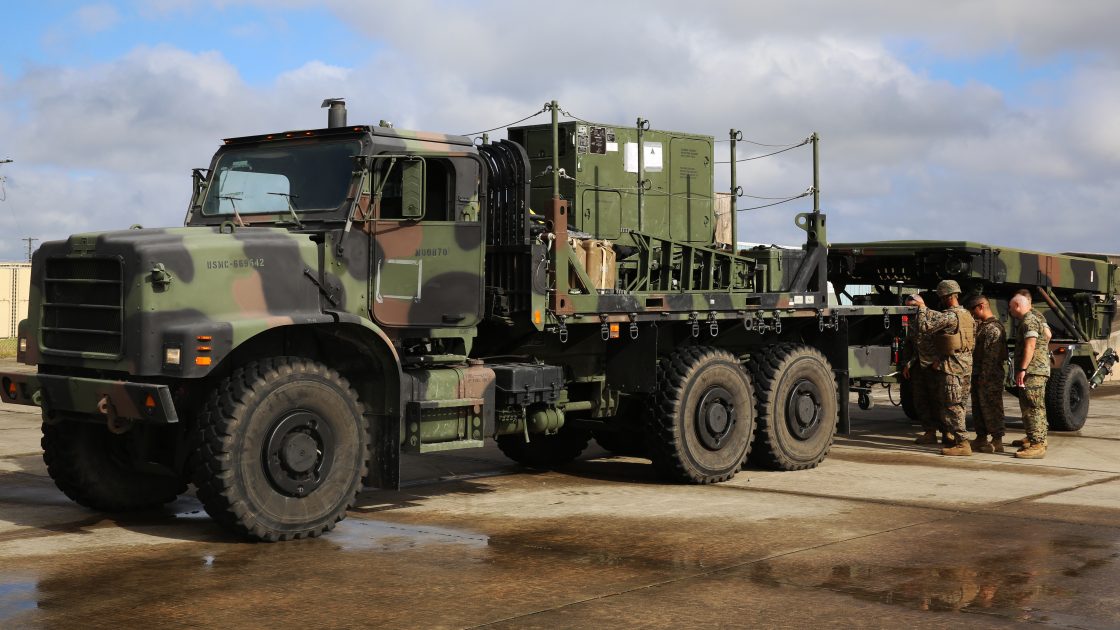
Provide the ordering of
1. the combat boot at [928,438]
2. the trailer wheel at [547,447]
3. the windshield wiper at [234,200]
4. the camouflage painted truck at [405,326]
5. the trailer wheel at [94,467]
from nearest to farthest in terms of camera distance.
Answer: the camouflage painted truck at [405,326] < the trailer wheel at [94,467] < the windshield wiper at [234,200] < the trailer wheel at [547,447] < the combat boot at [928,438]

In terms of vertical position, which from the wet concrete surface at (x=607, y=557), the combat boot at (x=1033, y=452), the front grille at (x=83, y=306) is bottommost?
the wet concrete surface at (x=607, y=557)

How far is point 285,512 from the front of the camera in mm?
7859

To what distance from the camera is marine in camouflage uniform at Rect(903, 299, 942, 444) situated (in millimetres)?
12843

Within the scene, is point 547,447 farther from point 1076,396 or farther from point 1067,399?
point 1076,396

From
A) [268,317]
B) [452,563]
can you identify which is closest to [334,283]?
[268,317]

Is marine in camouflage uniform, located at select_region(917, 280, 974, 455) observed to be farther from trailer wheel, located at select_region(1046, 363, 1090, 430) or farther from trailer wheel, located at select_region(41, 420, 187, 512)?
trailer wheel, located at select_region(41, 420, 187, 512)

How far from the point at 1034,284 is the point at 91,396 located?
11.3 metres

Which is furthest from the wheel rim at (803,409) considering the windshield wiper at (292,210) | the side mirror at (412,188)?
the windshield wiper at (292,210)

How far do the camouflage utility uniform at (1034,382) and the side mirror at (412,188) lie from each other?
6920mm

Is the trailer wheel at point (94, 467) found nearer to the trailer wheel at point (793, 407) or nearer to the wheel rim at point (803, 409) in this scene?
the trailer wheel at point (793, 407)

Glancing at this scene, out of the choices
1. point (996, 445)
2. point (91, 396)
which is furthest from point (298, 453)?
point (996, 445)

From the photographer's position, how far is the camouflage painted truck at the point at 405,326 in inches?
305

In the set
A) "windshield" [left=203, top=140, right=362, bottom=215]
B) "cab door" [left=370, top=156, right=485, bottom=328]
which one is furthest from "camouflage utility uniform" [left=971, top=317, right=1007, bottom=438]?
"windshield" [left=203, top=140, right=362, bottom=215]

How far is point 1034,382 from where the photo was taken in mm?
12594
